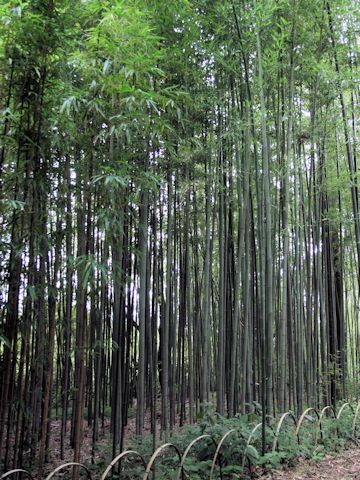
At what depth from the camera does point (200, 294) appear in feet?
19.8

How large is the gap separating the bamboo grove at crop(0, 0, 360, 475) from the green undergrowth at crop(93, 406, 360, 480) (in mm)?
269

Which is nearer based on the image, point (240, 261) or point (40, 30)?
point (40, 30)

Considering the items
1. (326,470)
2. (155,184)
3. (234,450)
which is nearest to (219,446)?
(234,450)

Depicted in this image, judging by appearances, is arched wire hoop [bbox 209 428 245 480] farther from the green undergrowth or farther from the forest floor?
the forest floor

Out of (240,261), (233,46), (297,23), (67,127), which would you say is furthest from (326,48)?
(67,127)

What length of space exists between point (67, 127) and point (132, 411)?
5.15 meters

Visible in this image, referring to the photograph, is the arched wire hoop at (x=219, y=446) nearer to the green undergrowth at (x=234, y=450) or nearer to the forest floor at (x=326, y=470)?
the green undergrowth at (x=234, y=450)

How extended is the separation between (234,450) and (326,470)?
878 mm

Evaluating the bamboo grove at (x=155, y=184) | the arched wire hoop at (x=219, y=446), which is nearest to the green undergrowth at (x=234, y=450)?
the arched wire hoop at (x=219, y=446)

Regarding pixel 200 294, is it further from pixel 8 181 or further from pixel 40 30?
pixel 40 30

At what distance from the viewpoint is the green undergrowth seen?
10.4ft

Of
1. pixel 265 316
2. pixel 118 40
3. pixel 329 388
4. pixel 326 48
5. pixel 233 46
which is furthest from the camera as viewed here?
pixel 329 388

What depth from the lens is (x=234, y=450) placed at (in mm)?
3215

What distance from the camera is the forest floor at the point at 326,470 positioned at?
320 centimetres
